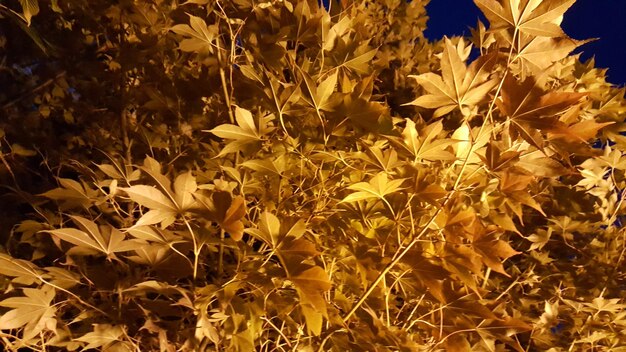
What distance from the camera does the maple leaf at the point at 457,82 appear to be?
Answer: 0.57m

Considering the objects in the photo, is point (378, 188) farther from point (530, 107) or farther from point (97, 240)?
point (97, 240)

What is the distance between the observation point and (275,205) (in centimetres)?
74

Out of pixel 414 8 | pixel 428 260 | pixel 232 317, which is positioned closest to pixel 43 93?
pixel 232 317

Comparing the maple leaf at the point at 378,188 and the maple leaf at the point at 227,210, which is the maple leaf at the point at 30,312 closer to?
the maple leaf at the point at 227,210

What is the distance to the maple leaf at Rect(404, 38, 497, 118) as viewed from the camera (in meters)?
0.57

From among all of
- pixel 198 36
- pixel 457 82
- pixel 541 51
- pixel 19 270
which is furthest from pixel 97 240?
pixel 541 51

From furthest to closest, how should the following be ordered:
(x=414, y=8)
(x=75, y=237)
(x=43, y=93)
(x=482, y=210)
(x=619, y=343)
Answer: (x=414, y=8), (x=43, y=93), (x=619, y=343), (x=482, y=210), (x=75, y=237)

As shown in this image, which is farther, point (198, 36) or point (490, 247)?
point (198, 36)

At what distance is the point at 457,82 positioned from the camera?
577mm

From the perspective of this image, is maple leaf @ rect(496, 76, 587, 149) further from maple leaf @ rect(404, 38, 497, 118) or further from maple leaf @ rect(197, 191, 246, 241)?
maple leaf @ rect(197, 191, 246, 241)

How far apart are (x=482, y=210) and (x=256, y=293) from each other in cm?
33

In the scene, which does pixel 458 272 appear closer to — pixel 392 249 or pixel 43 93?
pixel 392 249

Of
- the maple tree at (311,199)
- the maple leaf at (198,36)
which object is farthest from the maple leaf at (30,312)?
the maple leaf at (198,36)

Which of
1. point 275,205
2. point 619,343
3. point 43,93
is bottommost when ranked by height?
point 619,343
